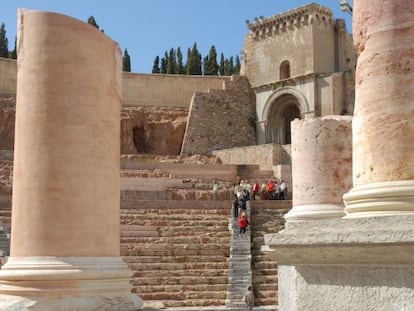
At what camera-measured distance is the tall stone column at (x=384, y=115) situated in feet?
16.7

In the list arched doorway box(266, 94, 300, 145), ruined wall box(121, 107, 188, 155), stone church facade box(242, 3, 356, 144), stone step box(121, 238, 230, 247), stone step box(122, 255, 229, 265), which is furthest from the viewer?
ruined wall box(121, 107, 188, 155)

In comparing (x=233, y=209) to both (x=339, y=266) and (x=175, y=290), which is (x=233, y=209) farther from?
(x=339, y=266)

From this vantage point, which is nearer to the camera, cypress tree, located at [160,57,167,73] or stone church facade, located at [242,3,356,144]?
stone church facade, located at [242,3,356,144]

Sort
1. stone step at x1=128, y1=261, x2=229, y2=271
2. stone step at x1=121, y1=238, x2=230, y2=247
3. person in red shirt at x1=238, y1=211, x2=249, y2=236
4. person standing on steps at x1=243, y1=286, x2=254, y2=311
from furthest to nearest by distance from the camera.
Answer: person in red shirt at x1=238, y1=211, x2=249, y2=236 → stone step at x1=121, y1=238, x2=230, y2=247 → stone step at x1=128, y1=261, x2=229, y2=271 → person standing on steps at x1=243, y1=286, x2=254, y2=311

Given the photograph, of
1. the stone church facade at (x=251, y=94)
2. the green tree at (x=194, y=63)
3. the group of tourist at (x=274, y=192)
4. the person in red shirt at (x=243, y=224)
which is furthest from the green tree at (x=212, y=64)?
the person in red shirt at (x=243, y=224)

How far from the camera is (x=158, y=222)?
22.6 meters

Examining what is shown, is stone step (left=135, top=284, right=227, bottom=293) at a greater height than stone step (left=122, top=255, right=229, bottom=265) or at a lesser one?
lesser

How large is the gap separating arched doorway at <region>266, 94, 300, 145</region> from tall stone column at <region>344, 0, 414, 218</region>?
124 ft

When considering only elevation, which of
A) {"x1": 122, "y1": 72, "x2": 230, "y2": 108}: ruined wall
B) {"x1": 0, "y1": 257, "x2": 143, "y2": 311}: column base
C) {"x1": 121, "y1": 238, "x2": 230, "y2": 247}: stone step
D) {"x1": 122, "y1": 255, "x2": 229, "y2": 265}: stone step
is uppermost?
{"x1": 122, "y1": 72, "x2": 230, "y2": 108}: ruined wall

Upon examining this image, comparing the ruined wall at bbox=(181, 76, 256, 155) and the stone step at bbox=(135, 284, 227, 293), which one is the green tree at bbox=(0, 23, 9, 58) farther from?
the stone step at bbox=(135, 284, 227, 293)

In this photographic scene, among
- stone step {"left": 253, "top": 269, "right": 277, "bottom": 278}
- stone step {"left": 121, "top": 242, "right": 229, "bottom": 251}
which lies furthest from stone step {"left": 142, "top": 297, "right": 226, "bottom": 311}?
stone step {"left": 121, "top": 242, "right": 229, "bottom": 251}

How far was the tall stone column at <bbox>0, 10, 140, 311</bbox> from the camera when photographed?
8000mm

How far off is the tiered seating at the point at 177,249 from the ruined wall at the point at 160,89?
2097cm

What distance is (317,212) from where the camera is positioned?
10375mm
